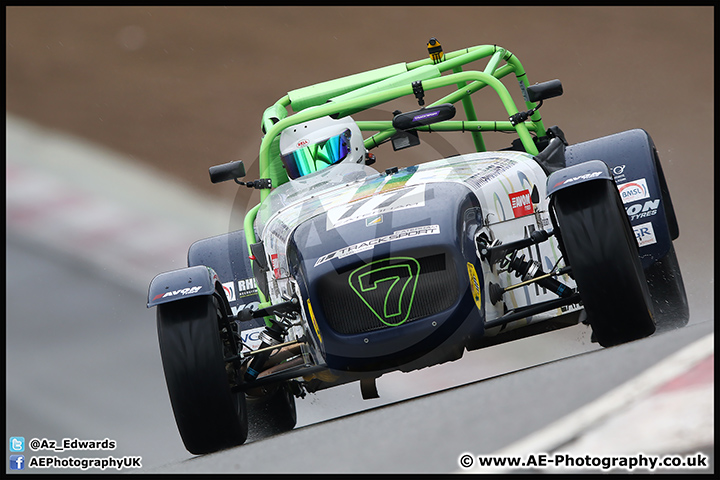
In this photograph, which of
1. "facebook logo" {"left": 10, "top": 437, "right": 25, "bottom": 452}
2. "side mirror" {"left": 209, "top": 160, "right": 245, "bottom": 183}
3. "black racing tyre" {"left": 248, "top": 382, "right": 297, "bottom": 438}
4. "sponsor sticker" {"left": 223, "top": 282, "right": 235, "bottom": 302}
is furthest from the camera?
"sponsor sticker" {"left": 223, "top": 282, "right": 235, "bottom": 302}

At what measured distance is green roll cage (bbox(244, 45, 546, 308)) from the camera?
6.62 meters

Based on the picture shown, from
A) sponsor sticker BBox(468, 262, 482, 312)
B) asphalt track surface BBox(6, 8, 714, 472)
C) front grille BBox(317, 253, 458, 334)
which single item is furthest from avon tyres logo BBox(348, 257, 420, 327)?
asphalt track surface BBox(6, 8, 714, 472)

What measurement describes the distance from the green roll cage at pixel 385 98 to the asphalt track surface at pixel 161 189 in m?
0.62

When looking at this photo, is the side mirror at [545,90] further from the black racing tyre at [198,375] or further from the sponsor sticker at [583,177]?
the black racing tyre at [198,375]

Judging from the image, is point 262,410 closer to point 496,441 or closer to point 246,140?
point 496,441

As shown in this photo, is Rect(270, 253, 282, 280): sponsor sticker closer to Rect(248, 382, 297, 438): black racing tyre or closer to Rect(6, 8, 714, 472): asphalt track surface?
Rect(6, 8, 714, 472): asphalt track surface

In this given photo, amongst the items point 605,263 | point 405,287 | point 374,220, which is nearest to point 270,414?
point 374,220

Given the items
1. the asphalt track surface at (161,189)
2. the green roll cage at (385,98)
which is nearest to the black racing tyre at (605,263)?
the asphalt track surface at (161,189)

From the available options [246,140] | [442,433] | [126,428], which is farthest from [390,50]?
[442,433]

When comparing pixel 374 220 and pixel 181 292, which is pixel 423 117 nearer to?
pixel 374 220

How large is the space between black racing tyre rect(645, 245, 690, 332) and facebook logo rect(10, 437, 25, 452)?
4883 mm

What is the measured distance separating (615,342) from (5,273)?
847 centimetres

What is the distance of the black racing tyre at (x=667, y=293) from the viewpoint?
6629 mm

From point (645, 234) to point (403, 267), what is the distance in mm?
2547
